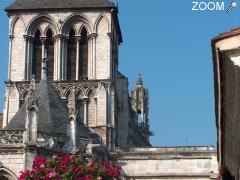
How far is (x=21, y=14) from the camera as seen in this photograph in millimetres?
45188

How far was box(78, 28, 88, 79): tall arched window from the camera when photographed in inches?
1731

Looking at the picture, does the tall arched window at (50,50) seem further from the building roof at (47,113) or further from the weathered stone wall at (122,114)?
the weathered stone wall at (122,114)

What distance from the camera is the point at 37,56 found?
4488 cm

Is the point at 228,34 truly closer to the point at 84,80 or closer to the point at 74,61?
the point at 84,80

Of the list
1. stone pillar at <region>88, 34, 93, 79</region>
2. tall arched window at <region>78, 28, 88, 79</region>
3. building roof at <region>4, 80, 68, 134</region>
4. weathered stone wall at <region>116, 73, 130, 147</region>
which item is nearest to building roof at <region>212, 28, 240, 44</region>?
building roof at <region>4, 80, 68, 134</region>

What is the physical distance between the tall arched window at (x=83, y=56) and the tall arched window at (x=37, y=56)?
2.83m

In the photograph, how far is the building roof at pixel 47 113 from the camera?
35.5 meters

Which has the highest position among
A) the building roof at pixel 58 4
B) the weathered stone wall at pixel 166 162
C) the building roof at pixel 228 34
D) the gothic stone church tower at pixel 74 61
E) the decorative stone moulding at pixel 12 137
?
the building roof at pixel 58 4

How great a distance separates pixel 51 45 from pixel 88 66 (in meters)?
3.17

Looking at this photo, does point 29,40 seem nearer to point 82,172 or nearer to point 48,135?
point 48,135

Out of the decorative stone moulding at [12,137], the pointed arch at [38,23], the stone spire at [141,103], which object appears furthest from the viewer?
the stone spire at [141,103]

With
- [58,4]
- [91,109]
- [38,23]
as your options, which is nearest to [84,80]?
[91,109]

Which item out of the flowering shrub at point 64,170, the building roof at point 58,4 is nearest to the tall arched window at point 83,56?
the building roof at point 58,4

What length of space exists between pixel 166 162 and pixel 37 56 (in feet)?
37.9
